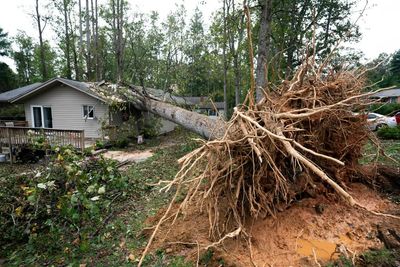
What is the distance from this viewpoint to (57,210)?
3.77 meters

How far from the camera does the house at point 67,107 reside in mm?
13750

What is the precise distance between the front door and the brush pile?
50.4 feet

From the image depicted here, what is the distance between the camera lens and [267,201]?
9.77 ft

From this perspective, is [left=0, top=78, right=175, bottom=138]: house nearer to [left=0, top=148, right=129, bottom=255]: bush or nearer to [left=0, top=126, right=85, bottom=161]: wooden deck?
[left=0, top=126, right=85, bottom=161]: wooden deck

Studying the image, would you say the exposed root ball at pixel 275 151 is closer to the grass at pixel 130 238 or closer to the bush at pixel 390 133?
the grass at pixel 130 238

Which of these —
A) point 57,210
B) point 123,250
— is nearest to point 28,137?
point 57,210

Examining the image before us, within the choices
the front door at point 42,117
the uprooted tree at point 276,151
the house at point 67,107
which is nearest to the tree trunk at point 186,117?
the uprooted tree at point 276,151

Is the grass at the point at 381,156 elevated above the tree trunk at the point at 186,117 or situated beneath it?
situated beneath

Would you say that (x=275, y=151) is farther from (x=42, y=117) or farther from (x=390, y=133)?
(x=42, y=117)

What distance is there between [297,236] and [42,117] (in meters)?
16.8

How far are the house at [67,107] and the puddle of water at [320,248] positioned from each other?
40.5ft

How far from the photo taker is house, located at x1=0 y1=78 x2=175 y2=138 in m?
13.8

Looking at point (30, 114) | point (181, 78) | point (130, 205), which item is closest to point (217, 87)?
point (181, 78)

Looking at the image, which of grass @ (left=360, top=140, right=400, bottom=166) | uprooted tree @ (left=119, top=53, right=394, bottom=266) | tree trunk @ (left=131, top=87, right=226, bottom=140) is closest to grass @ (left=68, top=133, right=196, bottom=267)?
uprooted tree @ (left=119, top=53, right=394, bottom=266)
